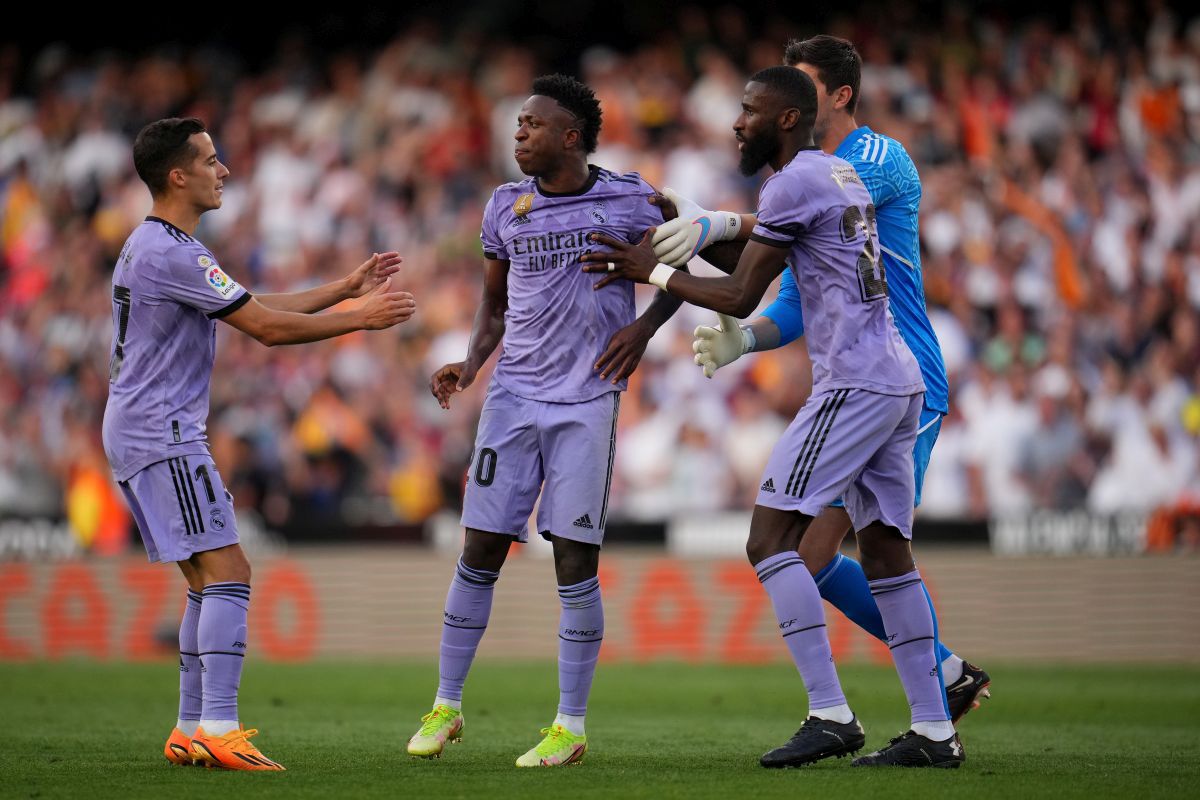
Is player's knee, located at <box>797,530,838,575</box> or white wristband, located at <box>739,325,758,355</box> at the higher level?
white wristband, located at <box>739,325,758,355</box>

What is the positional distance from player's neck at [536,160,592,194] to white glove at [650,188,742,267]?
0.40m

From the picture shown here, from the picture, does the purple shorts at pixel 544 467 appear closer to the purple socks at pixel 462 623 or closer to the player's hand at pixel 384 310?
the purple socks at pixel 462 623

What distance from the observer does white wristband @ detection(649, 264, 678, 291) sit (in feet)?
21.0

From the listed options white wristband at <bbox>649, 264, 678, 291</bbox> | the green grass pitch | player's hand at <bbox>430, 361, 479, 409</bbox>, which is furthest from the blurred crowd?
white wristband at <bbox>649, 264, 678, 291</bbox>

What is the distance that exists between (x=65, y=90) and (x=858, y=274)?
17.9m

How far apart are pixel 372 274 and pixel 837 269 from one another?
79.7 inches

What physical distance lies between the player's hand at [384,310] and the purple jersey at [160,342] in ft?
1.65

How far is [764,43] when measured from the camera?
19875mm

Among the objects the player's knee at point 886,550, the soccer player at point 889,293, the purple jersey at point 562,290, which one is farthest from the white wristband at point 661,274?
the player's knee at point 886,550

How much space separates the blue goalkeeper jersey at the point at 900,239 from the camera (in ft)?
22.2

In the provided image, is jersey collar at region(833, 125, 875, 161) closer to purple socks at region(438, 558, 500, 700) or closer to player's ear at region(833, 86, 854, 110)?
player's ear at region(833, 86, 854, 110)

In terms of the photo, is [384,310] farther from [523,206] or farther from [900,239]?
[900,239]

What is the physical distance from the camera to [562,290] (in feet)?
22.4

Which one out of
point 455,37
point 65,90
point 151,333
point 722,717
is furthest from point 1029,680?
point 65,90
